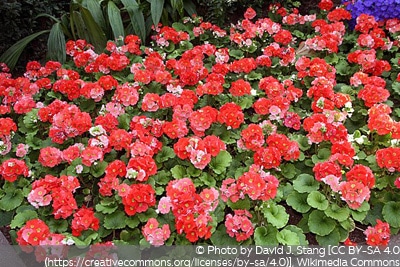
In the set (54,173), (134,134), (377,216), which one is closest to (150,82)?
(134,134)

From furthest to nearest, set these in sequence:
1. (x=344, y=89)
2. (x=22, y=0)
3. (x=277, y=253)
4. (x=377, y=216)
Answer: (x=22, y=0), (x=344, y=89), (x=377, y=216), (x=277, y=253)

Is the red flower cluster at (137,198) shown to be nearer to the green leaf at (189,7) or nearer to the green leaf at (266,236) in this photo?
the green leaf at (266,236)

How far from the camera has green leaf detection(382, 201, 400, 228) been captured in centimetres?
255

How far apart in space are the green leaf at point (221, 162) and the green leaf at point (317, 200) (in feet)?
1.65

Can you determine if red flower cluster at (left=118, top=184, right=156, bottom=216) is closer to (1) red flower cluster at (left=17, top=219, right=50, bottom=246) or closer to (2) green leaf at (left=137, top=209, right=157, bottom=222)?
(2) green leaf at (left=137, top=209, right=157, bottom=222)

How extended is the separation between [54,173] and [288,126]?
4.76 ft

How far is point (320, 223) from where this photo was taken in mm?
2539

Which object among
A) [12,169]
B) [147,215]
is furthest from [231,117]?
[12,169]

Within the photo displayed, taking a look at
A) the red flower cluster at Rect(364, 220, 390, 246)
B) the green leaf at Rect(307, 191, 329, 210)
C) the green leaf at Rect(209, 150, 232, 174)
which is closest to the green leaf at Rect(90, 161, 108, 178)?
the green leaf at Rect(209, 150, 232, 174)

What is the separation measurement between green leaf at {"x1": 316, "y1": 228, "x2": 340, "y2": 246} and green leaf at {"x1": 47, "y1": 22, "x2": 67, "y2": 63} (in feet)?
8.39

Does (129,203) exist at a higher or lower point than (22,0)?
lower

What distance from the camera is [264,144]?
299 centimetres

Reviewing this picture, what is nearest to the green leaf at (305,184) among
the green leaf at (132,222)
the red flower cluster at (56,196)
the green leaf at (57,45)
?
the green leaf at (132,222)

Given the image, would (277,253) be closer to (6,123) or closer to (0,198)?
(0,198)
